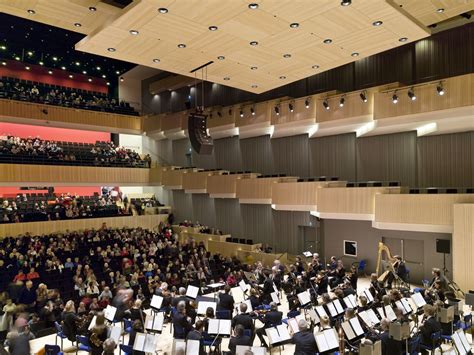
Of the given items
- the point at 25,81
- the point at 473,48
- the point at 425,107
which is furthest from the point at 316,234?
the point at 25,81

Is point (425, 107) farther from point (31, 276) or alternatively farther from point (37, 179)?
point (37, 179)

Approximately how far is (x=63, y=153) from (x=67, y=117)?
6.70 feet

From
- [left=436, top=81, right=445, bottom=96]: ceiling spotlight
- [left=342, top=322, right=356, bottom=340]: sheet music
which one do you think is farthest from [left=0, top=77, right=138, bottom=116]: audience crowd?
[left=342, top=322, right=356, bottom=340]: sheet music

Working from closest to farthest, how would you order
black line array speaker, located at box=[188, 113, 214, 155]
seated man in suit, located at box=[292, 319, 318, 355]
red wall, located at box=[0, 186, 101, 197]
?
seated man in suit, located at box=[292, 319, 318, 355], black line array speaker, located at box=[188, 113, 214, 155], red wall, located at box=[0, 186, 101, 197]

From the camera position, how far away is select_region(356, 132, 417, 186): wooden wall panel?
13305 mm

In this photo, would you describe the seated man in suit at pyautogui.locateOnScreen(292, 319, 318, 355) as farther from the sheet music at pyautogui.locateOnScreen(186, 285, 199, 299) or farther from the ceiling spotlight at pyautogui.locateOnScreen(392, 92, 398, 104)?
the ceiling spotlight at pyautogui.locateOnScreen(392, 92, 398, 104)

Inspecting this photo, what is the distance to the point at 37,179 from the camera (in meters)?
16.7

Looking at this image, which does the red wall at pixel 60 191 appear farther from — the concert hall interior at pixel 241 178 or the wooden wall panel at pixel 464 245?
the wooden wall panel at pixel 464 245

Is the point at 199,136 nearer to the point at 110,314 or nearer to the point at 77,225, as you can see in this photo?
the point at 110,314

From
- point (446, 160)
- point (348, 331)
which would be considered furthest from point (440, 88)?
point (348, 331)

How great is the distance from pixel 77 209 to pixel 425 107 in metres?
14.6

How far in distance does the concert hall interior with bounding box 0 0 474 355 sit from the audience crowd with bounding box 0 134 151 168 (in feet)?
0.30

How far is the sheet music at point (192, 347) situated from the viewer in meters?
5.34

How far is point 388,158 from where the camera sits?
13.9 metres
